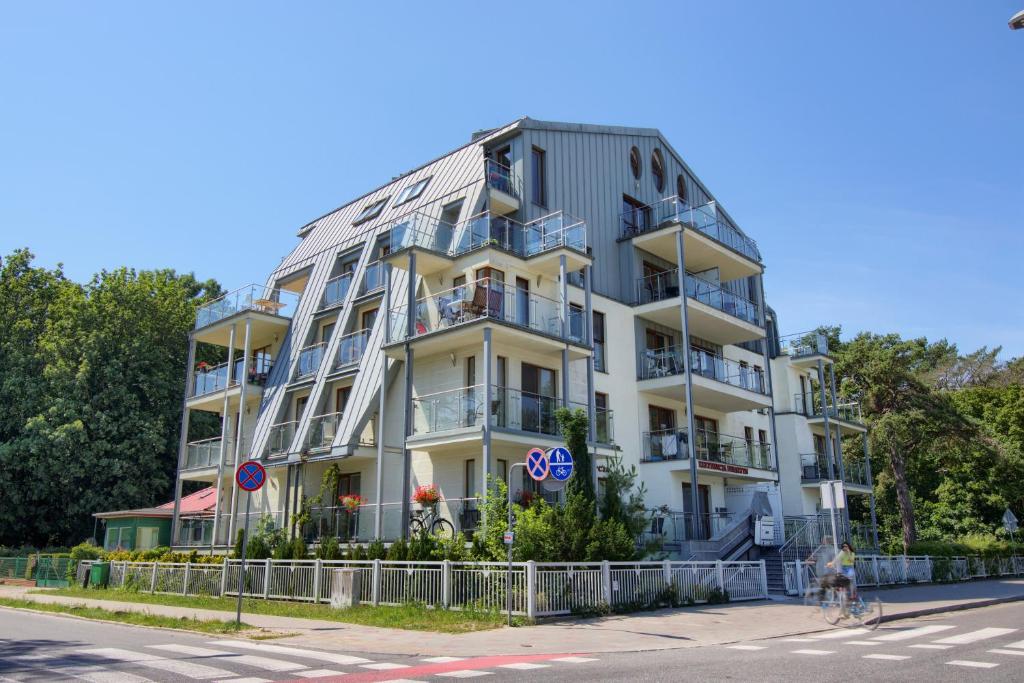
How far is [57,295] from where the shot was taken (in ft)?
141

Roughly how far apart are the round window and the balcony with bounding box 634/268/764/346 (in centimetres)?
426

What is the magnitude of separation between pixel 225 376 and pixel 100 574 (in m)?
8.00

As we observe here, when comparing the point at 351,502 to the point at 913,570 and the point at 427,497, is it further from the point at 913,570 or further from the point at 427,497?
the point at 913,570

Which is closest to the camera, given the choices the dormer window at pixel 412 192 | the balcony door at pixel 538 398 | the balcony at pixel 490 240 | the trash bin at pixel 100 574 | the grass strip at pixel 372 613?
the grass strip at pixel 372 613

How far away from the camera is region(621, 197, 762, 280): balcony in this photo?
2742 centimetres

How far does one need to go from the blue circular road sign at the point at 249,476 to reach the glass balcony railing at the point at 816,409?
85.0ft

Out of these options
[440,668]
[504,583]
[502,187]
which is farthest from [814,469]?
[440,668]

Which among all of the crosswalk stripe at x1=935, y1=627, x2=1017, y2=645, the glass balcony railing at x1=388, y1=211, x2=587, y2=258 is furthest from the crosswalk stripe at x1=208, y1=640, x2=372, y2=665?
the glass balcony railing at x1=388, y1=211, x2=587, y2=258

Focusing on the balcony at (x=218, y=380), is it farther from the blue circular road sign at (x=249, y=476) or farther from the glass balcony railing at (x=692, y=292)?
the blue circular road sign at (x=249, y=476)

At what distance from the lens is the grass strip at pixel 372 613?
45.5 feet

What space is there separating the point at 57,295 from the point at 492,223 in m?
30.9

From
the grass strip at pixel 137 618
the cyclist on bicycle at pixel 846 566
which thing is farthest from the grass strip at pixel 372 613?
the cyclist on bicycle at pixel 846 566

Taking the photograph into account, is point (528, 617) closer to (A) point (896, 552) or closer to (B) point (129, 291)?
(A) point (896, 552)

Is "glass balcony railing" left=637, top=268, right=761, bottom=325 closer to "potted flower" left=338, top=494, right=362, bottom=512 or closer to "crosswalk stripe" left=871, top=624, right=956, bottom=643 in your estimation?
"potted flower" left=338, top=494, right=362, bottom=512
